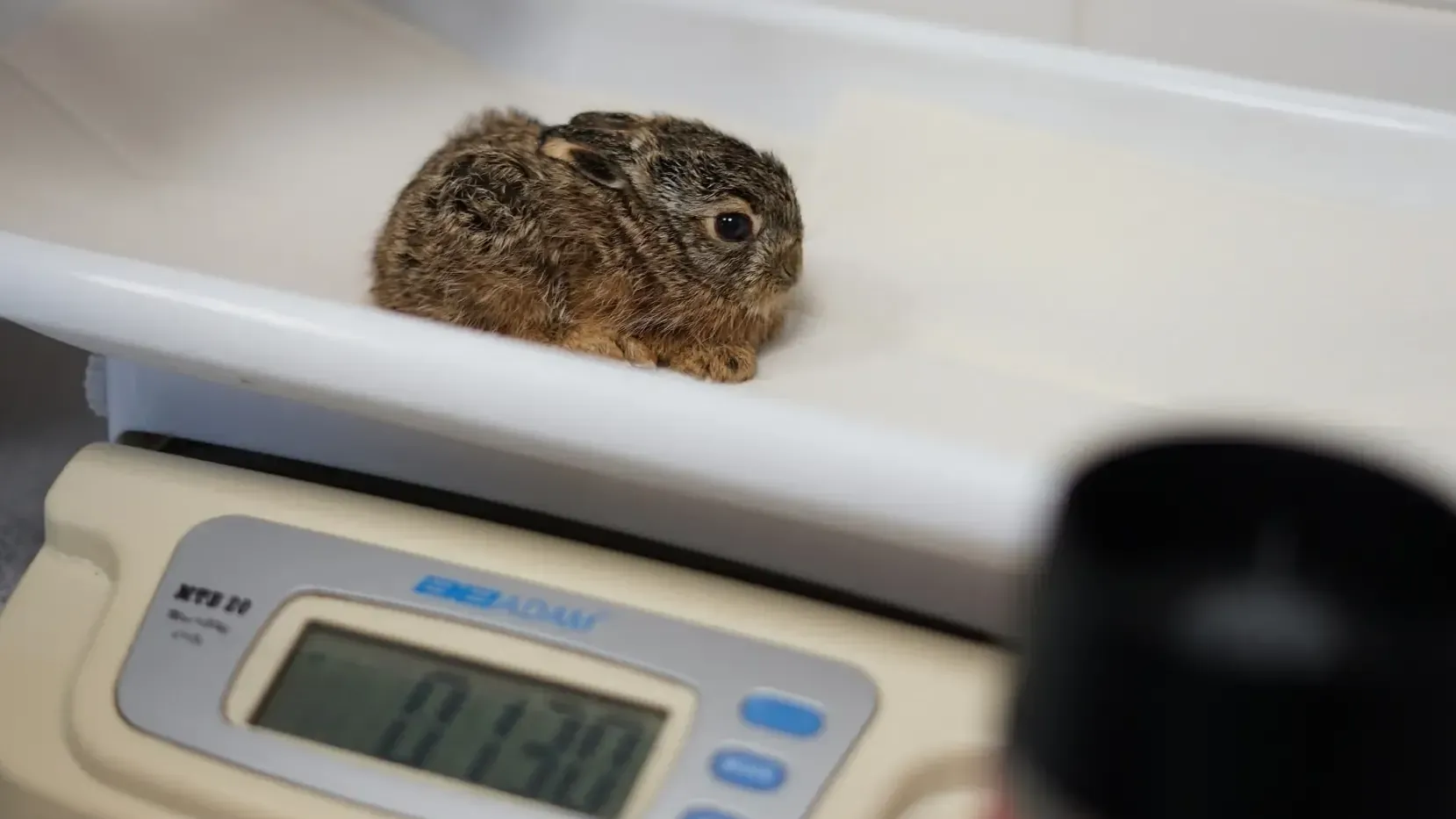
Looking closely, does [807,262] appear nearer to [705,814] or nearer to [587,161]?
[587,161]

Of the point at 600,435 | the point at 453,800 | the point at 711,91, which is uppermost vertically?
the point at 711,91

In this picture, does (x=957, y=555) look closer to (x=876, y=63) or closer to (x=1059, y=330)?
(x=1059, y=330)

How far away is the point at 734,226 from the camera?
0.62 m

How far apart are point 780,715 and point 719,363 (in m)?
0.21

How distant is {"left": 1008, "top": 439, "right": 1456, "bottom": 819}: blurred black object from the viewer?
169 millimetres

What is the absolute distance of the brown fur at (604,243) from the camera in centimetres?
62

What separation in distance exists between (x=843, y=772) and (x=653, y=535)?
13 cm

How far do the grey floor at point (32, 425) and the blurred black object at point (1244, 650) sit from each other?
603mm

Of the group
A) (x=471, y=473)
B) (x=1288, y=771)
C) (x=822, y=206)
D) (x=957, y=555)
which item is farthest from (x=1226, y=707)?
(x=822, y=206)

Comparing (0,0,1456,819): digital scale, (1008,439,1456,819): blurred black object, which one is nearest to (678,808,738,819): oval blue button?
(0,0,1456,819): digital scale

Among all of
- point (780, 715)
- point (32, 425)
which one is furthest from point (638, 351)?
point (32, 425)

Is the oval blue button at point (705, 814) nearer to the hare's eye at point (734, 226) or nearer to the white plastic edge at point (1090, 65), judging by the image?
the hare's eye at point (734, 226)

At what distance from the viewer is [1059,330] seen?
612 millimetres

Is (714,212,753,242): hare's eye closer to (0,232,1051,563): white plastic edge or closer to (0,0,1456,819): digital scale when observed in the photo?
(0,0,1456,819): digital scale
